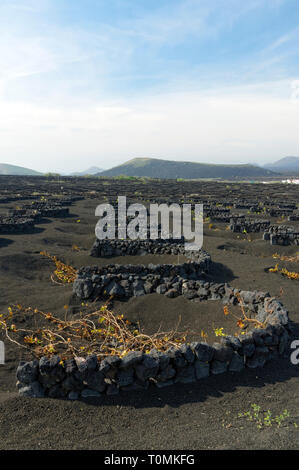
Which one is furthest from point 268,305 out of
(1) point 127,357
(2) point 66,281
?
(2) point 66,281

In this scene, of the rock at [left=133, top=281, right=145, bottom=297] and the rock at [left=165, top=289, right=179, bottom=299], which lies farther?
the rock at [left=133, top=281, right=145, bottom=297]

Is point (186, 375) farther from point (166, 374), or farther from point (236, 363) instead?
point (236, 363)

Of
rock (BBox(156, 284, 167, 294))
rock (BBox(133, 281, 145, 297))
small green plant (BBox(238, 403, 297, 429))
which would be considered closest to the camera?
small green plant (BBox(238, 403, 297, 429))

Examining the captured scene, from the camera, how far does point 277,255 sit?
53.5ft

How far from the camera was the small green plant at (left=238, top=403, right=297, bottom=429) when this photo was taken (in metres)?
4.85

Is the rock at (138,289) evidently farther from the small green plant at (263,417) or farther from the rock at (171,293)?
the small green plant at (263,417)

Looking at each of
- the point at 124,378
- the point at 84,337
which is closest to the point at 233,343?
the point at 124,378
